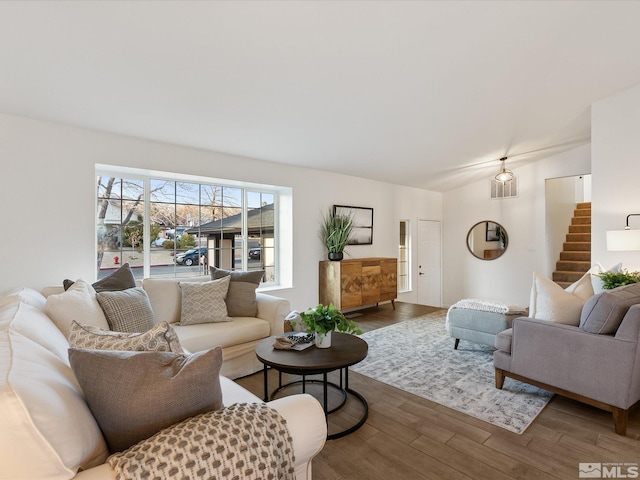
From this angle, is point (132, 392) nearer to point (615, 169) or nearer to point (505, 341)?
point (505, 341)

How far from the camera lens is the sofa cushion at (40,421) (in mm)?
758

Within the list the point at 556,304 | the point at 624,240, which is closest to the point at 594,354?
the point at 556,304

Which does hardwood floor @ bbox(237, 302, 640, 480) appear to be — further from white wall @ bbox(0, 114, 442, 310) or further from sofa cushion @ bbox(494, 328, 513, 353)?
white wall @ bbox(0, 114, 442, 310)

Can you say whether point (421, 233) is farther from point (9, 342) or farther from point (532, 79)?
point (9, 342)

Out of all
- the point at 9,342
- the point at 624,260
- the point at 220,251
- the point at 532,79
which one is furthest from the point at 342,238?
the point at 9,342

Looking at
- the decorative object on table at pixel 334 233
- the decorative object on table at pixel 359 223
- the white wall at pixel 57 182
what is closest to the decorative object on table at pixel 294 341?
the white wall at pixel 57 182

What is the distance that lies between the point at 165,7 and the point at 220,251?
280 centimetres

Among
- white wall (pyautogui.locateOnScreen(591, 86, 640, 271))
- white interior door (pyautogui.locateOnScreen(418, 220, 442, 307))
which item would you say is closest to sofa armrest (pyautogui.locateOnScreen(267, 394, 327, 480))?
white wall (pyautogui.locateOnScreen(591, 86, 640, 271))

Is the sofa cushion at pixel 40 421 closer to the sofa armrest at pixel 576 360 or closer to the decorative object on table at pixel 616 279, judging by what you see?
the sofa armrest at pixel 576 360

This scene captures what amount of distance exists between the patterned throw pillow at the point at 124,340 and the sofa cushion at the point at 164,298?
1.70 metres

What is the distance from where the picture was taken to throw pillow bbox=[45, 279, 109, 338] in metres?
1.89

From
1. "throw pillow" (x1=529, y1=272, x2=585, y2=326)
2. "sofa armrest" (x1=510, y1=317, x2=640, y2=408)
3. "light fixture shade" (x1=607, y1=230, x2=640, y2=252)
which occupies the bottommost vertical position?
"sofa armrest" (x1=510, y1=317, x2=640, y2=408)

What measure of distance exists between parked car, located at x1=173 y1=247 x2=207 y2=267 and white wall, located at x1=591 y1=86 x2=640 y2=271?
4839 mm

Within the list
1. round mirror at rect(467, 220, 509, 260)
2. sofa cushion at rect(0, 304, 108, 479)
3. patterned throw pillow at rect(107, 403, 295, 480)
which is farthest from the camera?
round mirror at rect(467, 220, 509, 260)
